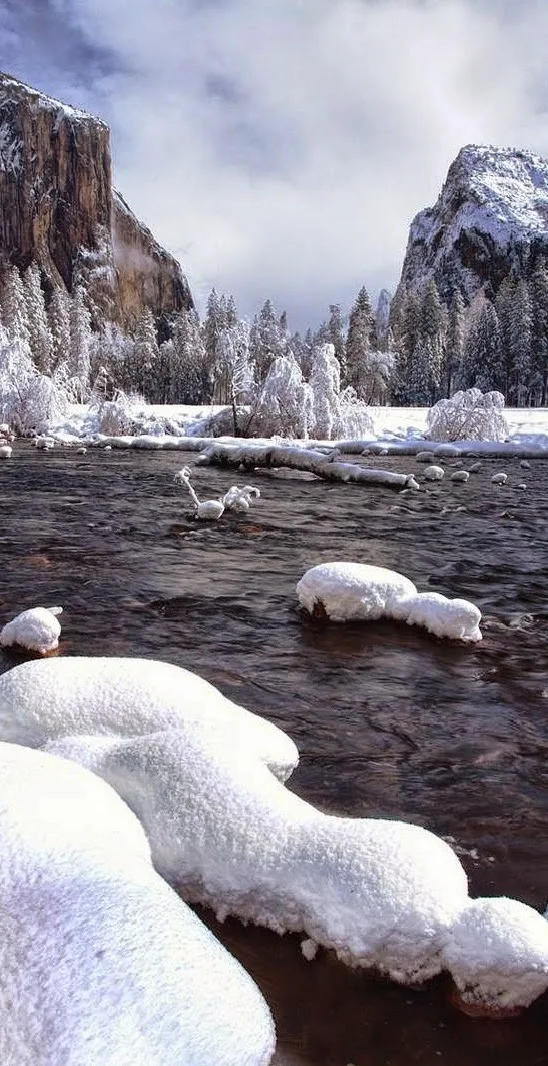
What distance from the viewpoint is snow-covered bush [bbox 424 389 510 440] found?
3416 centimetres

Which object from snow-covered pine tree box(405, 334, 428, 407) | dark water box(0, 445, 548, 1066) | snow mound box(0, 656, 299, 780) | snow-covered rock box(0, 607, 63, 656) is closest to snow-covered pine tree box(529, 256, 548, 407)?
snow-covered pine tree box(405, 334, 428, 407)

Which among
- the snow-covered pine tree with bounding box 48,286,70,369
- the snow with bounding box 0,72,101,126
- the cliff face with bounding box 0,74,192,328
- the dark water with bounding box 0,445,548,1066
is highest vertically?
the snow with bounding box 0,72,101,126

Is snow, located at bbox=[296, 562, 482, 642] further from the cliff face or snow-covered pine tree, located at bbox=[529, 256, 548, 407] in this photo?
the cliff face

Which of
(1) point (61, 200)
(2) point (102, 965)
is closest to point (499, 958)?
(2) point (102, 965)

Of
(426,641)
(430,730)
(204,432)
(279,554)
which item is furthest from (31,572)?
(204,432)

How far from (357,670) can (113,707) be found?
231 cm

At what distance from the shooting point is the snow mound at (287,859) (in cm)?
210

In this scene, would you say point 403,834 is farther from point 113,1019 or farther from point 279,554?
point 279,554

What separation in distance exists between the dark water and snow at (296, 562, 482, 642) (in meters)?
0.16

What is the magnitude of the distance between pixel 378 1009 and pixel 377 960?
0.13 m

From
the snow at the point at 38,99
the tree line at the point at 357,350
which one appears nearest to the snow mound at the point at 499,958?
the tree line at the point at 357,350

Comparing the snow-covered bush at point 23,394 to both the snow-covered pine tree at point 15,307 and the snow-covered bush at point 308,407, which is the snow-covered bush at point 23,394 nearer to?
the snow-covered bush at point 308,407

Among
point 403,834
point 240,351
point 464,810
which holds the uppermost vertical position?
point 240,351

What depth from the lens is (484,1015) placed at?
6.61 ft
